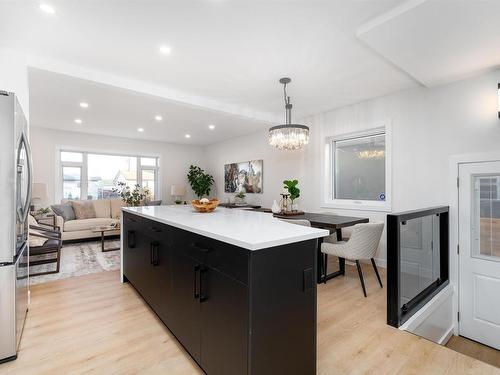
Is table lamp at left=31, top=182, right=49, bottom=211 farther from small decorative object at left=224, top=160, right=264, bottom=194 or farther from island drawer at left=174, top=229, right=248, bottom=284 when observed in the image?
island drawer at left=174, top=229, right=248, bottom=284

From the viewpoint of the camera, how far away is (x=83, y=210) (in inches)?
229

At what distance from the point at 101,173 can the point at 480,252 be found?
299 inches

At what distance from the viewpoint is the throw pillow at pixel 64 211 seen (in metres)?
5.37

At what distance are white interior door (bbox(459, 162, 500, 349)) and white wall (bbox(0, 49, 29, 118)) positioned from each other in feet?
16.3

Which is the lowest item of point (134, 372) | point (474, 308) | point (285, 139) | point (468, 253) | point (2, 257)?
point (474, 308)

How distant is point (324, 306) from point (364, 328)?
1.50 ft

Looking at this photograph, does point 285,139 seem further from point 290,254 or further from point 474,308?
point 474,308

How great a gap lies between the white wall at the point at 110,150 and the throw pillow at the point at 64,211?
29.0 inches

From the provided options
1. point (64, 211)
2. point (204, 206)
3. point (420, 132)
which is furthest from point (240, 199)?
point (420, 132)

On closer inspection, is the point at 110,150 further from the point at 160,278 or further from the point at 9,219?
the point at 160,278

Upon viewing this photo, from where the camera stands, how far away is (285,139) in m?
3.62

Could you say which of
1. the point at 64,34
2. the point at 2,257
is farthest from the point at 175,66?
the point at 2,257

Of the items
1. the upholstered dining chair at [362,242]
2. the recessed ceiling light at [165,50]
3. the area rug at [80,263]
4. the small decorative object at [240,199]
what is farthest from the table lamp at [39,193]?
the upholstered dining chair at [362,242]

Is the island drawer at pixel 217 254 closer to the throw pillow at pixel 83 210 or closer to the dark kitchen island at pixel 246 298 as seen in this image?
the dark kitchen island at pixel 246 298
